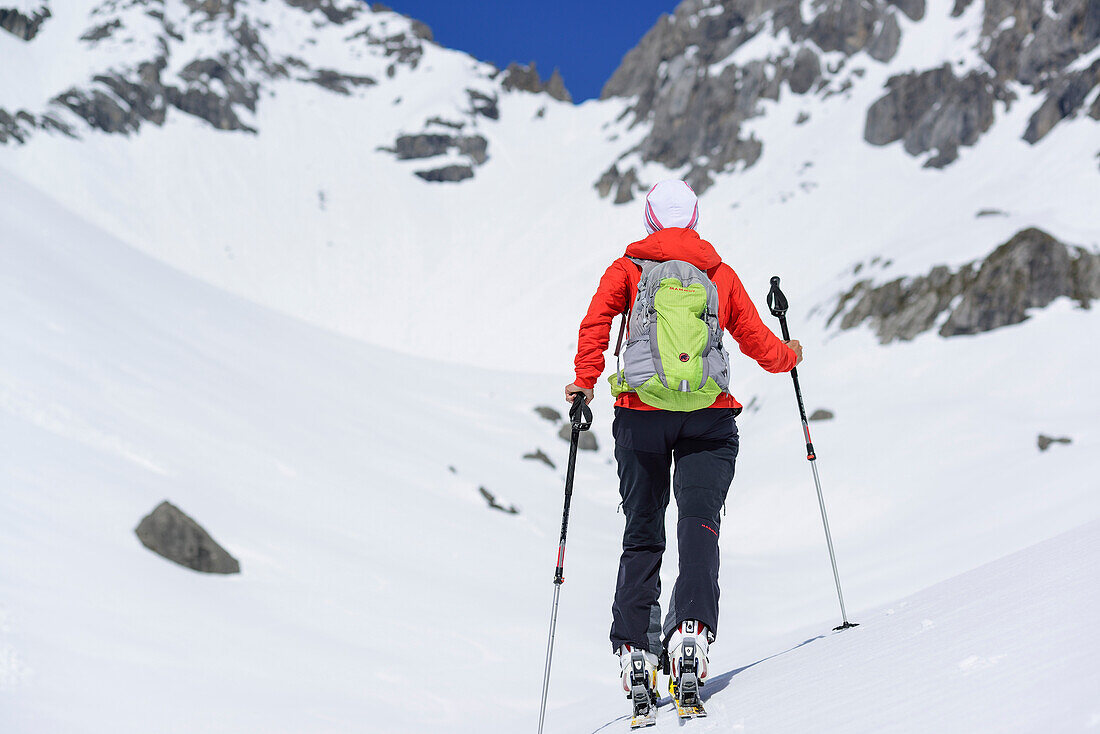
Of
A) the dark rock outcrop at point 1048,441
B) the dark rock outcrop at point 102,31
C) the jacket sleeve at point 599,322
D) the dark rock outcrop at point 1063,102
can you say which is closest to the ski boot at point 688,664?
the jacket sleeve at point 599,322

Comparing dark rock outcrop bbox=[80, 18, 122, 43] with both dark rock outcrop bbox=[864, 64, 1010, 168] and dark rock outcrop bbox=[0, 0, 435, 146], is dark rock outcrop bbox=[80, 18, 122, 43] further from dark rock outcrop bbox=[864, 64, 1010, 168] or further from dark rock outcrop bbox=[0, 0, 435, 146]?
dark rock outcrop bbox=[864, 64, 1010, 168]

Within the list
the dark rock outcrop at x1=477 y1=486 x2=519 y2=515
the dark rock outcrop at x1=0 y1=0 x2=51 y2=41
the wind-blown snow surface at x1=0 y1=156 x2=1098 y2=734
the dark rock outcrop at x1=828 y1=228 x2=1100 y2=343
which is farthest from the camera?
the dark rock outcrop at x1=0 y1=0 x2=51 y2=41

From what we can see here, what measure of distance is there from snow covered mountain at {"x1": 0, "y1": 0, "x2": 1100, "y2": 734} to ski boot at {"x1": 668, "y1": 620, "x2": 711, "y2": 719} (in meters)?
0.19

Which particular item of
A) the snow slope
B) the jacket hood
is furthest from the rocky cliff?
the jacket hood

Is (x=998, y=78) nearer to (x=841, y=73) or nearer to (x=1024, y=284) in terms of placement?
(x=841, y=73)

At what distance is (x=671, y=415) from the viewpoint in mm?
3977

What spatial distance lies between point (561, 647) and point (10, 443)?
29.7 ft

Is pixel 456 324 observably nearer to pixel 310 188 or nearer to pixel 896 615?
pixel 310 188

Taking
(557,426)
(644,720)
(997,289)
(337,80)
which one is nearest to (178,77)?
(337,80)

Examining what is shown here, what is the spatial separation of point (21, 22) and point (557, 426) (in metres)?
130

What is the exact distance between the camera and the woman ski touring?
153 inches

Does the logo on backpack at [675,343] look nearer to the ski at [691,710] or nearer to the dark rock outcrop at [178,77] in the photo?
the ski at [691,710]

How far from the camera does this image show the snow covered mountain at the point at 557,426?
9.30 m

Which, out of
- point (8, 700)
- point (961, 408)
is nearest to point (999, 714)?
point (8, 700)
